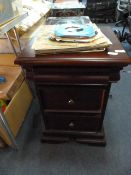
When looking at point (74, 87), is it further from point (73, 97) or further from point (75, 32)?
point (75, 32)

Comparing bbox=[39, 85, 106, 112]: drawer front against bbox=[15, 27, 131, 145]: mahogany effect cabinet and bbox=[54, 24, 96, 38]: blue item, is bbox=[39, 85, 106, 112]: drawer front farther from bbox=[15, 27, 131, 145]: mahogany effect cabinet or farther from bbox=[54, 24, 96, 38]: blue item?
bbox=[54, 24, 96, 38]: blue item

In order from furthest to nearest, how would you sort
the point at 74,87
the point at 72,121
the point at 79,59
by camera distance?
1. the point at 72,121
2. the point at 74,87
3. the point at 79,59

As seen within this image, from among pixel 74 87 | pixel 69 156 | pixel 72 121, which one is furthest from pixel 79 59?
pixel 69 156

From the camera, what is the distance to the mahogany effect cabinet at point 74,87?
733mm

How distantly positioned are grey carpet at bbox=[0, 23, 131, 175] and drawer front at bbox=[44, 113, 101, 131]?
165 mm

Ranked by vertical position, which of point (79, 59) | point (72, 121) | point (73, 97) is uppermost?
point (79, 59)

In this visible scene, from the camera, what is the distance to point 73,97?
0.93 meters

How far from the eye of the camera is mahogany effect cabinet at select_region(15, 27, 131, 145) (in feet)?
2.40

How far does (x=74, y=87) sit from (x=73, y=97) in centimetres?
8

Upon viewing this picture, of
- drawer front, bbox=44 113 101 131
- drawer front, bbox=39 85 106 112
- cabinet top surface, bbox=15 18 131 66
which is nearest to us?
cabinet top surface, bbox=15 18 131 66

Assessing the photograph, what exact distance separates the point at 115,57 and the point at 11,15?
612 millimetres

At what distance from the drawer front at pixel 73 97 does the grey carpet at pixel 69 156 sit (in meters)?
0.36

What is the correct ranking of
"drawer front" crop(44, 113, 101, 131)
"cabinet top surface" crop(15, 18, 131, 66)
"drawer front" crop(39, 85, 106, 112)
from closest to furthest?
"cabinet top surface" crop(15, 18, 131, 66) → "drawer front" crop(39, 85, 106, 112) → "drawer front" crop(44, 113, 101, 131)

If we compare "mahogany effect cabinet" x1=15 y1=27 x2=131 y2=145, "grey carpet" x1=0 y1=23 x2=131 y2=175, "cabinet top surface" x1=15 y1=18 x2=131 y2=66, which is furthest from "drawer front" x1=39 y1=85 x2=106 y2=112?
"grey carpet" x1=0 y1=23 x2=131 y2=175
